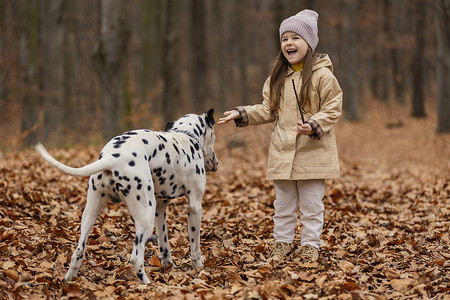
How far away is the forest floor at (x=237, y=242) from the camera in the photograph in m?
3.87

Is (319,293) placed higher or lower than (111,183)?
lower

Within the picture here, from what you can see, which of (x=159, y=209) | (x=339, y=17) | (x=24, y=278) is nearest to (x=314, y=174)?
(x=159, y=209)

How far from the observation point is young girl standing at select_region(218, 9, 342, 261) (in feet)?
15.5

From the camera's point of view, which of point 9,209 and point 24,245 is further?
point 9,209

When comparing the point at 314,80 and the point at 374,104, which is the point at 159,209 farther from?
the point at 374,104

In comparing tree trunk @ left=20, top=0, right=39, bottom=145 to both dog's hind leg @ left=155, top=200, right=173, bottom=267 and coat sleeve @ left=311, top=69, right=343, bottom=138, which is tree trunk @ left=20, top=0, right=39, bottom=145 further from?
coat sleeve @ left=311, top=69, right=343, bottom=138

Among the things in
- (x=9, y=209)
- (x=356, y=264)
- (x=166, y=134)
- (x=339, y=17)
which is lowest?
(x=356, y=264)

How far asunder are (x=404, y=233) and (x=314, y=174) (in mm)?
1952

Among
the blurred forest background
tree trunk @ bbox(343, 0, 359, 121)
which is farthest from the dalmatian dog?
tree trunk @ bbox(343, 0, 359, 121)

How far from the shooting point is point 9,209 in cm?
586

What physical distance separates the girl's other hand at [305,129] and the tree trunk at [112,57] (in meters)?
7.94

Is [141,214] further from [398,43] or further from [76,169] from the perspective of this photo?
[398,43]

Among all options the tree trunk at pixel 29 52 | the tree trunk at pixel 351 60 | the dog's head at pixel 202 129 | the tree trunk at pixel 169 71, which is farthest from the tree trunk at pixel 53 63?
the tree trunk at pixel 351 60

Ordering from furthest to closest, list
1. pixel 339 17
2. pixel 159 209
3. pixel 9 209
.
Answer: pixel 339 17, pixel 9 209, pixel 159 209
